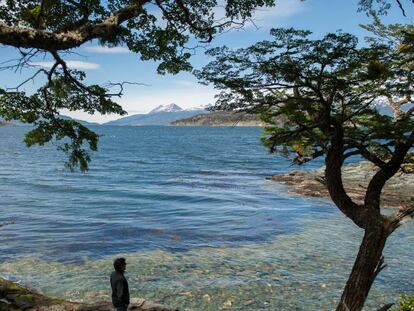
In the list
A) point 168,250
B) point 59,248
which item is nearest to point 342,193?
point 168,250

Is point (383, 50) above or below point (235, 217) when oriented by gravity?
above

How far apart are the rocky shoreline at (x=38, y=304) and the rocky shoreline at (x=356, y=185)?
86.4 feet

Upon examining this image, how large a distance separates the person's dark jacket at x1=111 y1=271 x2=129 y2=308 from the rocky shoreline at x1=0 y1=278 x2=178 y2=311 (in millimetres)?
2697

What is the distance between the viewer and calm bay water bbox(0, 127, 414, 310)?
1800cm

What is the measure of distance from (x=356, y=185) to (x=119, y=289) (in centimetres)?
4364

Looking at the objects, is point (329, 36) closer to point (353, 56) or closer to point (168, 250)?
point (353, 56)

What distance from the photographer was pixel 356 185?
4972cm

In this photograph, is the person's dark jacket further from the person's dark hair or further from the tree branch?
the tree branch

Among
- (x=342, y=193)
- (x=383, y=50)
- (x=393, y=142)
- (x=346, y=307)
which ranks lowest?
(x=346, y=307)

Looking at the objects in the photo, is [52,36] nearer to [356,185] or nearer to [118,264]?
[118,264]

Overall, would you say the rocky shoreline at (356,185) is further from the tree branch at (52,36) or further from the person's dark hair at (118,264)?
the tree branch at (52,36)

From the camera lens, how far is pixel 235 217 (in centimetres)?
3459

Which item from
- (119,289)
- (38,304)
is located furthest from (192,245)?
(119,289)

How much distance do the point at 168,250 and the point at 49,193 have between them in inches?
969
